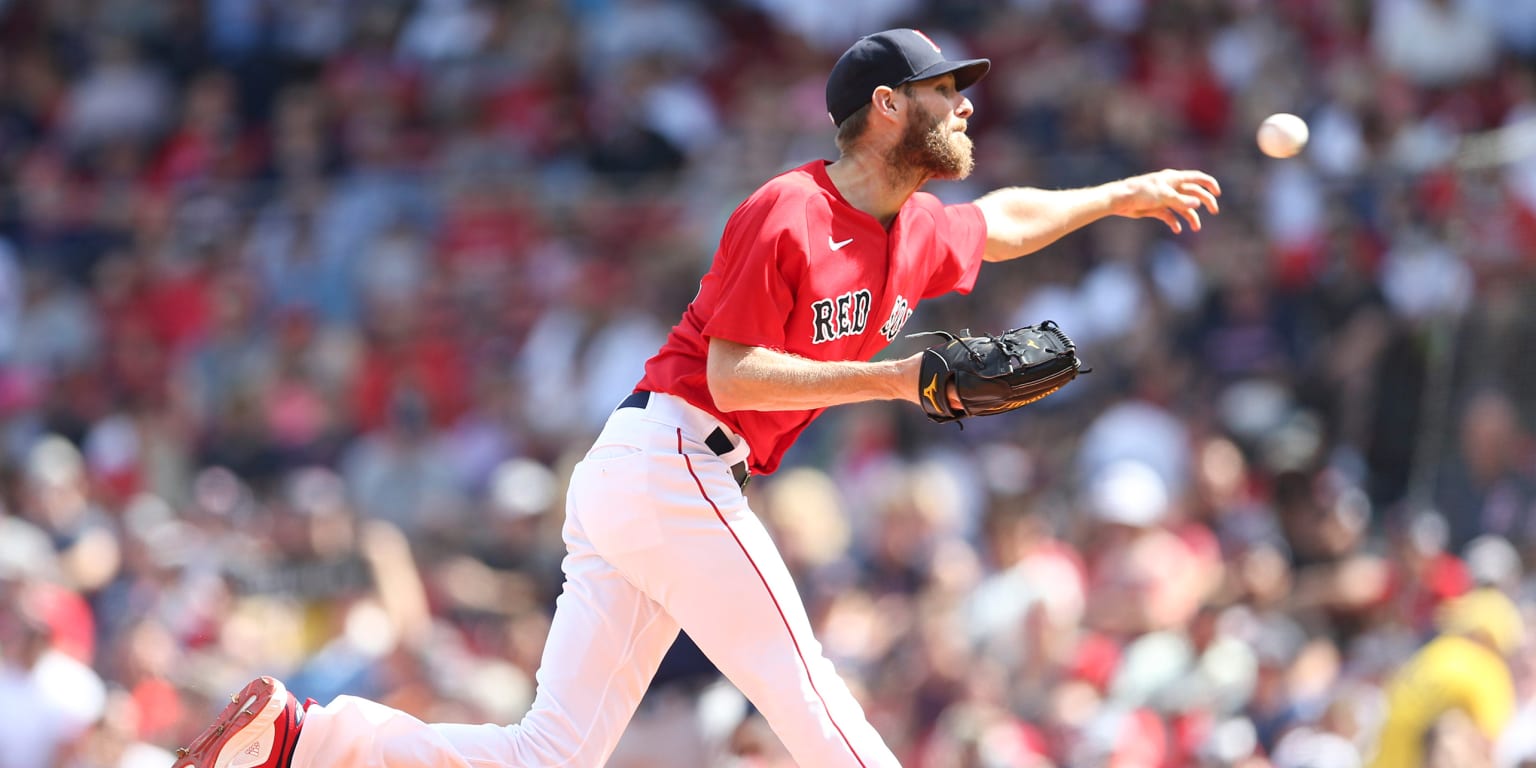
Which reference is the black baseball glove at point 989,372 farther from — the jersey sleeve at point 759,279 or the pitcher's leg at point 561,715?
the pitcher's leg at point 561,715

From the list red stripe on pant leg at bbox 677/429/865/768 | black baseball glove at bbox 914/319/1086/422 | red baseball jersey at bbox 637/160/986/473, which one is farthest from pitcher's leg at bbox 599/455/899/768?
black baseball glove at bbox 914/319/1086/422

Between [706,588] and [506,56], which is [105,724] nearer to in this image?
[706,588]

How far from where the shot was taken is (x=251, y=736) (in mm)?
4289

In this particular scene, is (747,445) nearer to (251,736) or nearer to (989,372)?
(989,372)

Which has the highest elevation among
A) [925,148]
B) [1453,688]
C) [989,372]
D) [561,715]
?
[925,148]

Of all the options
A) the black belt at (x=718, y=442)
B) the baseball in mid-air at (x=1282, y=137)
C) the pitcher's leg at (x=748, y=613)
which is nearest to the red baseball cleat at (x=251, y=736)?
the pitcher's leg at (x=748, y=613)

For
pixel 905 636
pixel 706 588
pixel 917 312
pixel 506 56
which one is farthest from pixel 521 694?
pixel 506 56

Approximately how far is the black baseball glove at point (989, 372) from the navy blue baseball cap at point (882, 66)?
29.2 inches

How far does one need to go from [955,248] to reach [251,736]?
6.87ft

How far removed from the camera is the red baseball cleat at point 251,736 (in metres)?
4.27

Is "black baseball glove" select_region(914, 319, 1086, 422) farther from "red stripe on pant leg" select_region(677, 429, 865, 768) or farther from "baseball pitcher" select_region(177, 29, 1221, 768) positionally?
"red stripe on pant leg" select_region(677, 429, 865, 768)

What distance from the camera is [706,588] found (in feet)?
13.9

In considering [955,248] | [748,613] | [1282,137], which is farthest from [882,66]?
[748,613]

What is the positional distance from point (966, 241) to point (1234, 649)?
3072mm
